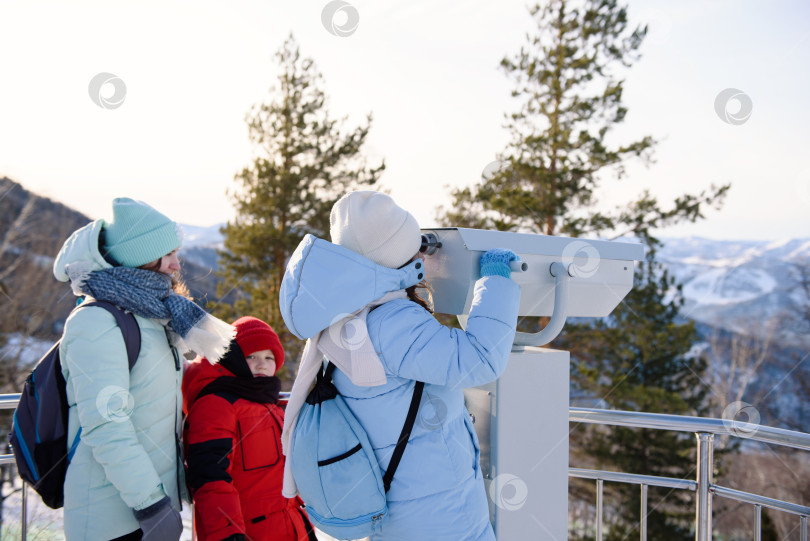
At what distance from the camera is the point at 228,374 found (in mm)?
1833

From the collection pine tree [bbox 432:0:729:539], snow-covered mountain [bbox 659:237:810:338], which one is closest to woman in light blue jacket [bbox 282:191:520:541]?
pine tree [bbox 432:0:729:539]

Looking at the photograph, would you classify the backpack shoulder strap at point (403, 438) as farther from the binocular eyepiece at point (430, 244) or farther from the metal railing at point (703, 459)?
the metal railing at point (703, 459)

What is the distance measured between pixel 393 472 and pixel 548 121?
9.20 m

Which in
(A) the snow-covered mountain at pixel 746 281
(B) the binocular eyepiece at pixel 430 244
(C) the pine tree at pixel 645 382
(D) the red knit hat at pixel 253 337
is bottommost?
(C) the pine tree at pixel 645 382

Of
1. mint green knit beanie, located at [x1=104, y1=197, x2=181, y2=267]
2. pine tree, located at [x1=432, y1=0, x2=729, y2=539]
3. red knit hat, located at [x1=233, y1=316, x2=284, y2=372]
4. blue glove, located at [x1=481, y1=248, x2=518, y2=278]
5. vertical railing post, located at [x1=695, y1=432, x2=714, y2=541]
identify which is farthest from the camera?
pine tree, located at [x1=432, y1=0, x2=729, y2=539]

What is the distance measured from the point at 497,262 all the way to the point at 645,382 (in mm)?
10558

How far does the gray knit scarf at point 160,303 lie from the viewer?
148cm

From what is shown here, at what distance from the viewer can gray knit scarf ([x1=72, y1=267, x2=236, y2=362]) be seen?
1.48 metres

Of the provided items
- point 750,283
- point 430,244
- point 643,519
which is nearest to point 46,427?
point 430,244

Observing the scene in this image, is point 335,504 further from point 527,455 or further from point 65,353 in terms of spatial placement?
point 65,353

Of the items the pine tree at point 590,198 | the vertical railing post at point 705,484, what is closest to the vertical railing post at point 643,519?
the vertical railing post at point 705,484

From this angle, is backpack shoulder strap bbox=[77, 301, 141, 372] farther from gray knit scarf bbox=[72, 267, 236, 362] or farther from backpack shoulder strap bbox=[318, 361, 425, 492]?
A: backpack shoulder strap bbox=[318, 361, 425, 492]

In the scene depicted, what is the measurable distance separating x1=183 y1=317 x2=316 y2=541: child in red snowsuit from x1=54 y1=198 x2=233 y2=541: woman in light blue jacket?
82mm

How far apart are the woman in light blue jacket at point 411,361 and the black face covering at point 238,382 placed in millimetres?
603
